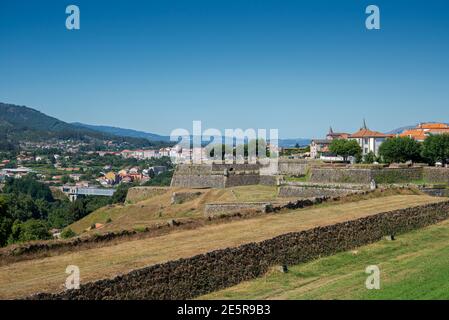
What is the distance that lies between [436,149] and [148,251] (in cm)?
4321

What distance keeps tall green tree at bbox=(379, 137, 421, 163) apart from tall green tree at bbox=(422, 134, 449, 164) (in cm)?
123

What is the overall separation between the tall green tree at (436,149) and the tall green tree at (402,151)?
48.6 inches

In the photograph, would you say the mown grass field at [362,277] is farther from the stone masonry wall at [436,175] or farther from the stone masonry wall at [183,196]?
the stone masonry wall at [183,196]

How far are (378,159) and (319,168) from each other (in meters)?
16.9

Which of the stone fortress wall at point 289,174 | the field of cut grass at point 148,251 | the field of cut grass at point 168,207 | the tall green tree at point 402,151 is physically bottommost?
the field of cut grass at point 168,207

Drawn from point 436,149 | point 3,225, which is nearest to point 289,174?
point 436,149

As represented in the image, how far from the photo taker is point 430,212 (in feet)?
85.0

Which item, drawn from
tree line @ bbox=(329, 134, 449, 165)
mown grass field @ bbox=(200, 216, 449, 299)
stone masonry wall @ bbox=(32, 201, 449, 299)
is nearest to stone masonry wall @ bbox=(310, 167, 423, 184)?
tree line @ bbox=(329, 134, 449, 165)

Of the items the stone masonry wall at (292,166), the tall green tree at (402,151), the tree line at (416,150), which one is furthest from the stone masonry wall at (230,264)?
the stone masonry wall at (292,166)

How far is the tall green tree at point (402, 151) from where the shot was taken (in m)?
54.7

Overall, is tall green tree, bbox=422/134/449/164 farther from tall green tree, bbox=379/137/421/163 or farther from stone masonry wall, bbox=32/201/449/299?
stone masonry wall, bbox=32/201/449/299

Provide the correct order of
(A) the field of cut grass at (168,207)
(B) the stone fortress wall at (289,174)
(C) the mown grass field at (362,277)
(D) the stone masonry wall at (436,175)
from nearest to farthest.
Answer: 1. (C) the mown grass field at (362,277)
2. (A) the field of cut grass at (168,207)
3. (D) the stone masonry wall at (436,175)
4. (B) the stone fortress wall at (289,174)
